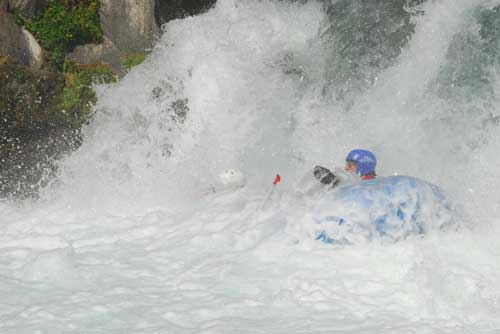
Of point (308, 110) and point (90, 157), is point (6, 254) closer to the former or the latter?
point (90, 157)

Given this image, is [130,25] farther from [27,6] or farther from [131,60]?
[27,6]

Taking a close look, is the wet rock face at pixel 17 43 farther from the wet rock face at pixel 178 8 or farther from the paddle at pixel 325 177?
the paddle at pixel 325 177

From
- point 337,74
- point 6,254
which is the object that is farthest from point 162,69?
point 6,254

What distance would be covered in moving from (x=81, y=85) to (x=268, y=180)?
3.25 metres

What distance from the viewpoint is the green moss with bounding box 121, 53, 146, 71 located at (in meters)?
9.37

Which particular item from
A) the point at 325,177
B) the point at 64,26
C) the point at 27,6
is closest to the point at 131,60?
the point at 64,26

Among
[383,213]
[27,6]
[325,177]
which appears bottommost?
[383,213]

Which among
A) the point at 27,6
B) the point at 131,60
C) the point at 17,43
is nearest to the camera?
the point at 17,43

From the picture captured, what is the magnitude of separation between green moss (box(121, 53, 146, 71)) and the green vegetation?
1.80ft

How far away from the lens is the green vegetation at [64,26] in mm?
9109

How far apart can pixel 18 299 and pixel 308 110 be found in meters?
4.75

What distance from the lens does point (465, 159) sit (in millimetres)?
6957

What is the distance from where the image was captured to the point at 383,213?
206 inches

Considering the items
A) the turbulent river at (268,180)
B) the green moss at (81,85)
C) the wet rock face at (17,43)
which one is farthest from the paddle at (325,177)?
the wet rock face at (17,43)
